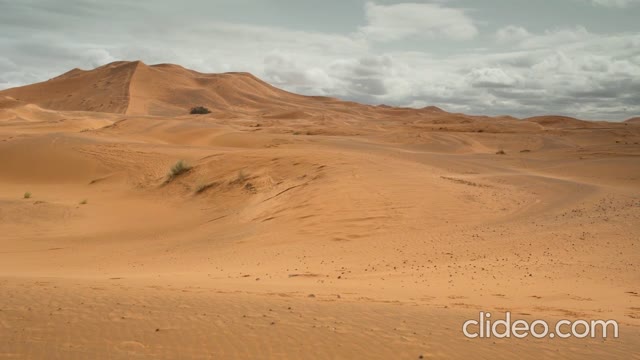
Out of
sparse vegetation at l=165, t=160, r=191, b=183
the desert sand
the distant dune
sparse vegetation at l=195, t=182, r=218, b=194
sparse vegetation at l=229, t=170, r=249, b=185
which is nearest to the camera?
the desert sand

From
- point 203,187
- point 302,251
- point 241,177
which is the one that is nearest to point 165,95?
point 203,187

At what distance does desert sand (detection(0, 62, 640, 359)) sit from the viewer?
540 cm

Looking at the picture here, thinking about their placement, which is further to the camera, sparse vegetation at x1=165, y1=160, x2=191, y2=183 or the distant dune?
the distant dune

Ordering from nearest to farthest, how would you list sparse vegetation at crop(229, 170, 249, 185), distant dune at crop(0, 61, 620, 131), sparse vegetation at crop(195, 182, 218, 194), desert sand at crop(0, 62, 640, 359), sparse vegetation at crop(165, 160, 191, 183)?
desert sand at crop(0, 62, 640, 359)
sparse vegetation at crop(229, 170, 249, 185)
sparse vegetation at crop(195, 182, 218, 194)
sparse vegetation at crop(165, 160, 191, 183)
distant dune at crop(0, 61, 620, 131)

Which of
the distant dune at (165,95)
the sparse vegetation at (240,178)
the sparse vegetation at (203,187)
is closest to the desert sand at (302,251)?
the sparse vegetation at (203,187)

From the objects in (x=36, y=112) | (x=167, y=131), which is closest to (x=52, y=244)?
(x=167, y=131)

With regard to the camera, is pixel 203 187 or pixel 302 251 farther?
pixel 203 187

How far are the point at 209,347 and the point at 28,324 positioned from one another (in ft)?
6.22

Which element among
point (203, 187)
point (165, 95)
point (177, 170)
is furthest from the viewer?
point (165, 95)

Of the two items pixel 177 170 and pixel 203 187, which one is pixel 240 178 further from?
pixel 177 170

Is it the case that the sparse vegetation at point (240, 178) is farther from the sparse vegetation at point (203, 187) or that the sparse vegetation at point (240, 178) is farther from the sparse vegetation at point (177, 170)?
the sparse vegetation at point (177, 170)

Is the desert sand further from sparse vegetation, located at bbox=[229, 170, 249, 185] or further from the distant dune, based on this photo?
the distant dune

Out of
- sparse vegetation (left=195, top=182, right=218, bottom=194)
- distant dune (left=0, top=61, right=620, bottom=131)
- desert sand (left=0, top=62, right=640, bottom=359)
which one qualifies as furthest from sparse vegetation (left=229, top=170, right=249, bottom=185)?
distant dune (left=0, top=61, right=620, bottom=131)

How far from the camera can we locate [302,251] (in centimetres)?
1123
